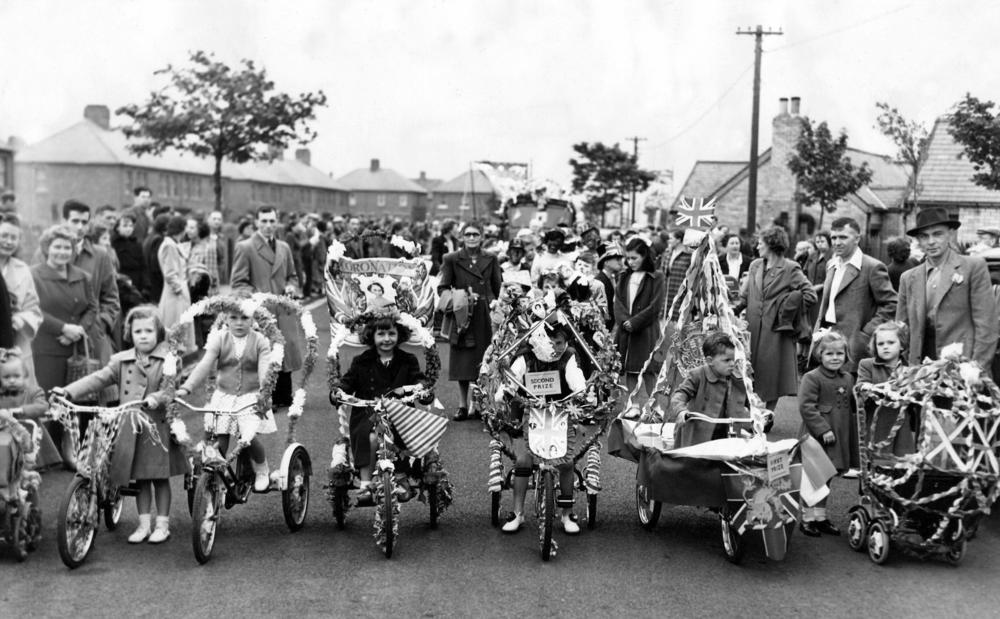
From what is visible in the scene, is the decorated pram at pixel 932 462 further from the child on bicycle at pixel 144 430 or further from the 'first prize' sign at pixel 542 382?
the child on bicycle at pixel 144 430

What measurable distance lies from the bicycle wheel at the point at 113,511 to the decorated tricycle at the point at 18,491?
1.44 ft

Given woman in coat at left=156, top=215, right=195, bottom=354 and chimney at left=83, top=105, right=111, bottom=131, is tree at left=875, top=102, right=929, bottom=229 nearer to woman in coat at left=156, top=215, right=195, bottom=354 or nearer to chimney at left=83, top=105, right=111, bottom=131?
woman in coat at left=156, top=215, right=195, bottom=354

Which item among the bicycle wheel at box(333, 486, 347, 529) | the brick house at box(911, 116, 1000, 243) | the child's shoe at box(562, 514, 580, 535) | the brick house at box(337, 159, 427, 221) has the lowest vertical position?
the child's shoe at box(562, 514, 580, 535)

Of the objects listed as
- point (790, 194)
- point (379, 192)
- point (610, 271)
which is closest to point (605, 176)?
point (790, 194)

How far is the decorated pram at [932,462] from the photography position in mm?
6516

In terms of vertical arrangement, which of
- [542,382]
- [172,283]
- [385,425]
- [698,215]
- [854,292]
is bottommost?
[385,425]

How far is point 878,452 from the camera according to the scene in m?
6.80

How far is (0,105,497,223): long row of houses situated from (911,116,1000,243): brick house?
57.8 feet

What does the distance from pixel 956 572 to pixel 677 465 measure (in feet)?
5.91

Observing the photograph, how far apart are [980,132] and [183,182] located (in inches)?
2519

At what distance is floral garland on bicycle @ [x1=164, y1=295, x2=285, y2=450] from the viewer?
280 inches

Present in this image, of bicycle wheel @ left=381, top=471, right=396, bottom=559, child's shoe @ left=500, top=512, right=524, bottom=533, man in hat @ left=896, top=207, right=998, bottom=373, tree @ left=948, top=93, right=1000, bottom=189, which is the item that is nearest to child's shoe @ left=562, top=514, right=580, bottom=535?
child's shoe @ left=500, top=512, right=524, bottom=533

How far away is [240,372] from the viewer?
7.58 metres

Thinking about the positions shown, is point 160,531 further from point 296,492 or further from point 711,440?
point 711,440
